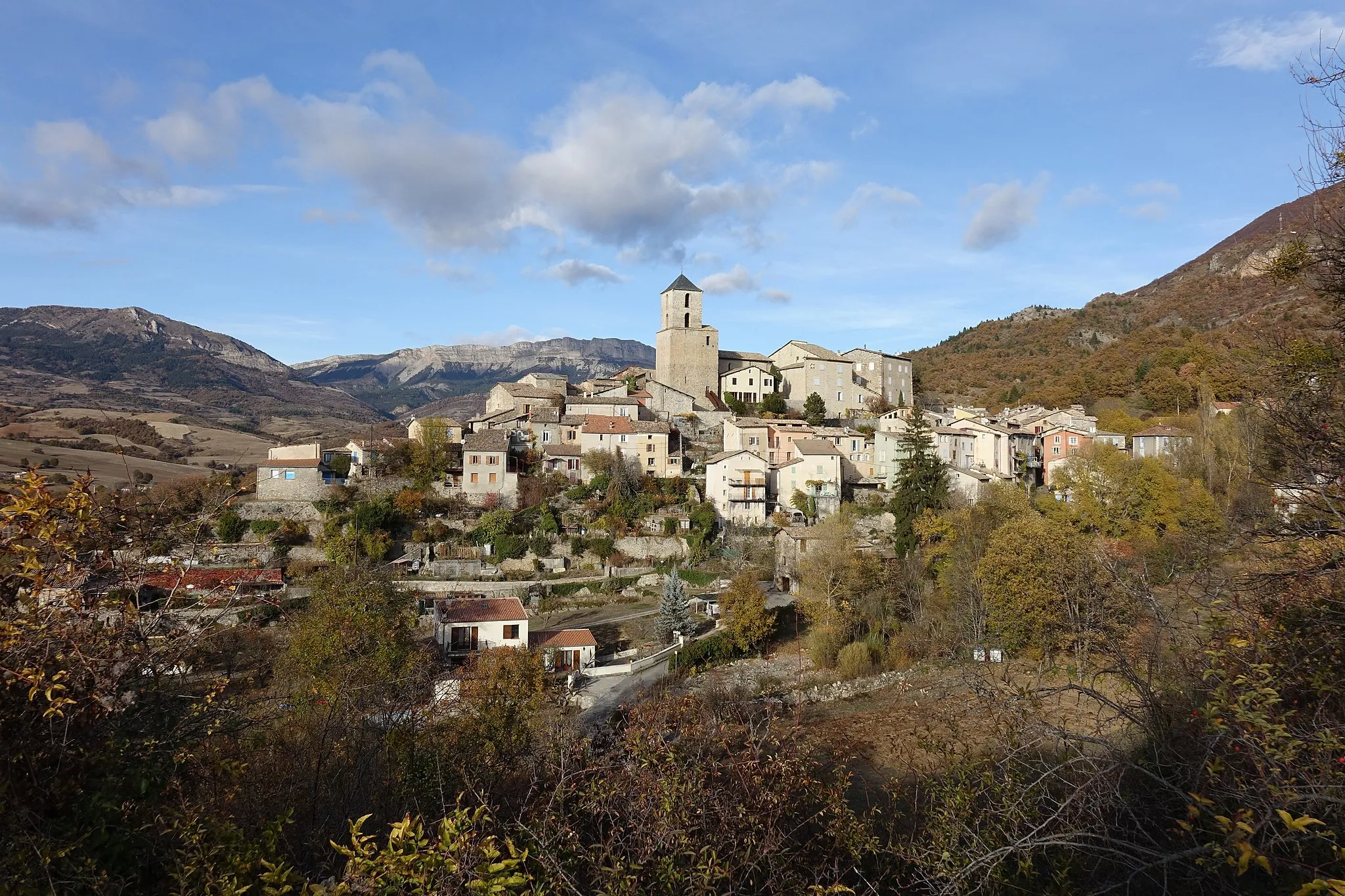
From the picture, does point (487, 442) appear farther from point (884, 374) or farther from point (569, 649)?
point (884, 374)

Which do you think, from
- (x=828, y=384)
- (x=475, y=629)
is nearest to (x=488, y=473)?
(x=475, y=629)

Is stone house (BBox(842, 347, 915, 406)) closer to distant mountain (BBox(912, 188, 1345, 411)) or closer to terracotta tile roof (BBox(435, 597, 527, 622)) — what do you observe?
distant mountain (BBox(912, 188, 1345, 411))

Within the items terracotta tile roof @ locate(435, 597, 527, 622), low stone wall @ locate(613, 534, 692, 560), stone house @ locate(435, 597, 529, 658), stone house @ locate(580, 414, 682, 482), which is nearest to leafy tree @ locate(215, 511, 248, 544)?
terracotta tile roof @ locate(435, 597, 527, 622)

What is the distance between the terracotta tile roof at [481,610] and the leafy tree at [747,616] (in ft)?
23.9

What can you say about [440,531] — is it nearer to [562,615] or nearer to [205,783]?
[562,615]

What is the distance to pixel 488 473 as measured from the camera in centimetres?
3666

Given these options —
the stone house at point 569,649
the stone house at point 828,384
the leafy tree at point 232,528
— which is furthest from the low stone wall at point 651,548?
the stone house at point 828,384

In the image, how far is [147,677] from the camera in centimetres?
387

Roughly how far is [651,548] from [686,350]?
20.7 meters

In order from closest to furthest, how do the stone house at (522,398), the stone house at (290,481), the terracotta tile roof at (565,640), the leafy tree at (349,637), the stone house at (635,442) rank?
the leafy tree at (349,637), the terracotta tile roof at (565,640), the stone house at (290,481), the stone house at (635,442), the stone house at (522,398)

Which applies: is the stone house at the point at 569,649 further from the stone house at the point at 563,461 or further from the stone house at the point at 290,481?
the stone house at the point at 290,481

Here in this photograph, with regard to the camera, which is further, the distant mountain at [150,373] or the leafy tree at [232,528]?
the distant mountain at [150,373]

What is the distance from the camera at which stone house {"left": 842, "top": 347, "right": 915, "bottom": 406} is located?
53906 mm

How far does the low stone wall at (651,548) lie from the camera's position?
3506 centimetres
